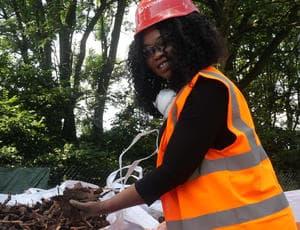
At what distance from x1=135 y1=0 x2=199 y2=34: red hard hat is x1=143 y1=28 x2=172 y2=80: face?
3 cm

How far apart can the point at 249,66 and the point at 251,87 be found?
2.19 metres

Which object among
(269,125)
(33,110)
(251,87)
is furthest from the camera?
(251,87)

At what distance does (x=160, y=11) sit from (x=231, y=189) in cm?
63

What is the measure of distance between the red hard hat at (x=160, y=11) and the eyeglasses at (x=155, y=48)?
0.06m

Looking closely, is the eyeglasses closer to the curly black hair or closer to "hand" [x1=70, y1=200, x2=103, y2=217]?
the curly black hair

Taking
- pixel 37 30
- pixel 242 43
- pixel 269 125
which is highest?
pixel 37 30

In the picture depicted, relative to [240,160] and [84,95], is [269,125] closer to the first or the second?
[84,95]

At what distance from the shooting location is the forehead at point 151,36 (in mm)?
1749

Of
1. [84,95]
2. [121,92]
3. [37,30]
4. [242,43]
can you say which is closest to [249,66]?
[242,43]

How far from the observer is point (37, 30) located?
14.9 metres

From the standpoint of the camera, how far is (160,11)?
1737 millimetres

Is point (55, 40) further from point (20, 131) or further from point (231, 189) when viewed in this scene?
Answer: point (231, 189)

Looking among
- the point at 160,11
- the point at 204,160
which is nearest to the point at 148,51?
the point at 160,11

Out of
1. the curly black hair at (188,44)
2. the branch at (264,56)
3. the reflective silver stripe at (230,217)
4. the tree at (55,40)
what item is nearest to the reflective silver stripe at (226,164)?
the reflective silver stripe at (230,217)
